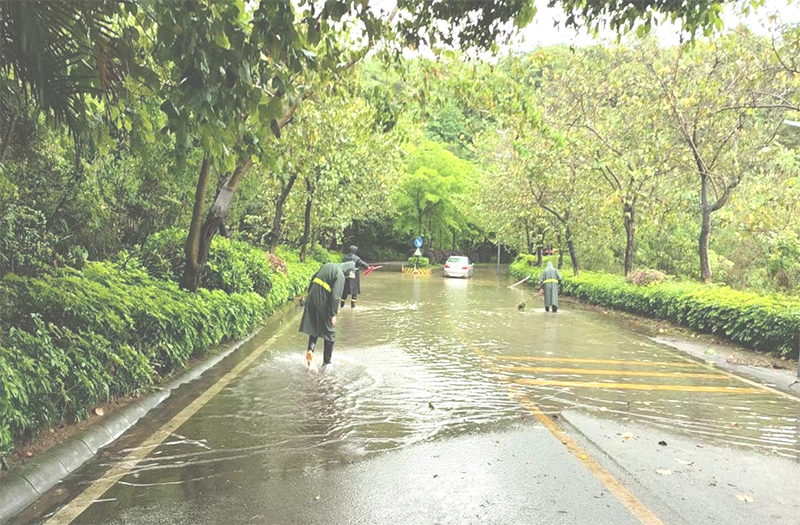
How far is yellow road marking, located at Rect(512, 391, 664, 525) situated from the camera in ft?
12.8

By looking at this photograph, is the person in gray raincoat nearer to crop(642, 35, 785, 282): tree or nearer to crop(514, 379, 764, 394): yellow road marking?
crop(642, 35, 785, 282): tree

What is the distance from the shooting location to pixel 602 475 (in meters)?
4.61

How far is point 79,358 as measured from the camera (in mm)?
5230

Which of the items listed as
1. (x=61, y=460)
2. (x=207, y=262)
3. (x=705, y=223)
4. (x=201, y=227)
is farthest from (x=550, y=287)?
(x=61, y=460)

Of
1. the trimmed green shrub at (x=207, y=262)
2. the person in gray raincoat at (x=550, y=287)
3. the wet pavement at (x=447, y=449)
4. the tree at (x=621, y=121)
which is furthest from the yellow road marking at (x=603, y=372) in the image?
the person in gray raincoat at (x=550, y=287)

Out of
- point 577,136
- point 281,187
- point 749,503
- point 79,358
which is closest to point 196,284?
point 79,358

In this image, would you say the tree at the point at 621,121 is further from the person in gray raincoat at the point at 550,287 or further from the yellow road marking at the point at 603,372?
the yellow road marking at the point at 603,372

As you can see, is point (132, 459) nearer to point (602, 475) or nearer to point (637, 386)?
point (602, 475)

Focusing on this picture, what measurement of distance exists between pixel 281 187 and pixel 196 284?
37.3ft

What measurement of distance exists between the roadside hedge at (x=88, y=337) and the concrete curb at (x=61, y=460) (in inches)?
7.8

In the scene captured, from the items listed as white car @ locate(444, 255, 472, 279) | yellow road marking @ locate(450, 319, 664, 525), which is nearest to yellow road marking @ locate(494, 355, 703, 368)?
yellow road marking @ locate(450, 319, 664, 525)

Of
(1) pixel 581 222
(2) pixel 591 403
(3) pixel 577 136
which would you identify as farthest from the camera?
(1) pixel 581 222

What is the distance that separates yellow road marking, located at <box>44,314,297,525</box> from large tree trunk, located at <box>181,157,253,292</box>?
2.28 m

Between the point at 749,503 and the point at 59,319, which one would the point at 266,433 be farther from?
the point at 749,503
